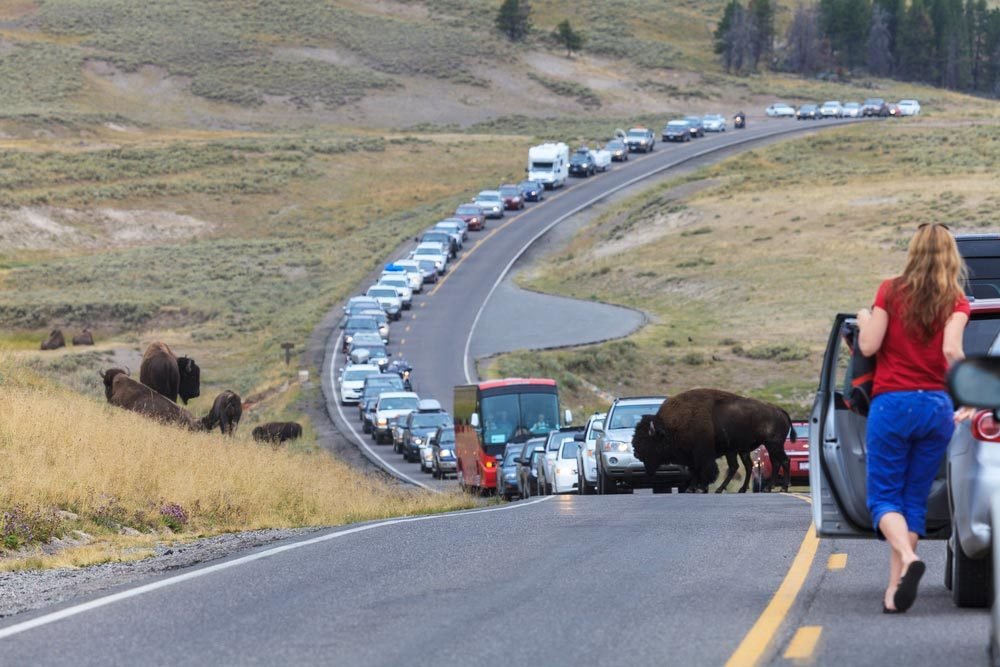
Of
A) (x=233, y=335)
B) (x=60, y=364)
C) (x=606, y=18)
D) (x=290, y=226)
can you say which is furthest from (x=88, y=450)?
(x=606, y=18)

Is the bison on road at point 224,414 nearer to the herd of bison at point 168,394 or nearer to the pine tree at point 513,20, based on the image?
the herd of bison at point 168,394

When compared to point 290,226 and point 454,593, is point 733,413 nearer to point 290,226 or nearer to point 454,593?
point 454,593

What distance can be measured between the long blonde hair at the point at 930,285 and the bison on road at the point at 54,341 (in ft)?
200

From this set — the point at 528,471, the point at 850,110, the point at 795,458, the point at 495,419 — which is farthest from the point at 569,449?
the point at 850,110

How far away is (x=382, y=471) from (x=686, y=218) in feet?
160

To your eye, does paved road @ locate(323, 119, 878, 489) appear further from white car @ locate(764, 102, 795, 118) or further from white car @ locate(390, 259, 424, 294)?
white car @ locate(764, 102, 795, 118)

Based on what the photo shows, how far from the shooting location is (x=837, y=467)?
1020 centimetres

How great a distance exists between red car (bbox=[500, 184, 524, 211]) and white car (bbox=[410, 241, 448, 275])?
1801 cm

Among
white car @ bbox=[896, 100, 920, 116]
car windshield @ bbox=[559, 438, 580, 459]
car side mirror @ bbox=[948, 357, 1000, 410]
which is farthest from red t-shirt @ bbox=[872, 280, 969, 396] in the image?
white car @ bbox=[896, 100, 920, 116]

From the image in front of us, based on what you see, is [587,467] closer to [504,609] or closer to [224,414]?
[224,414]

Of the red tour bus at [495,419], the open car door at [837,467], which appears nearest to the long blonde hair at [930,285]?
the open car door at [837,467]

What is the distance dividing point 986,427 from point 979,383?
100 centimetres

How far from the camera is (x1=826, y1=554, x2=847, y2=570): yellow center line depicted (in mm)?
11719

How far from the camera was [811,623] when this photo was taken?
30.0ft
